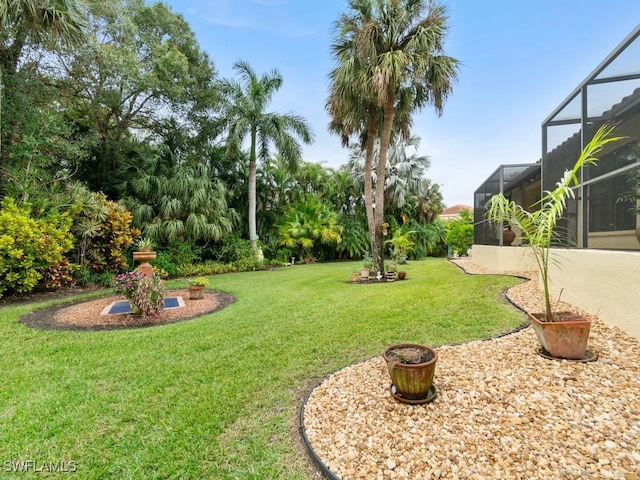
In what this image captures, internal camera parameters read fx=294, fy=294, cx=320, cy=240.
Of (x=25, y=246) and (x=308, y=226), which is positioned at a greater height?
(x=308, y=226)

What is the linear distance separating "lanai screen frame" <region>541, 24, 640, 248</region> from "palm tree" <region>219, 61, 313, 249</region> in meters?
8.71

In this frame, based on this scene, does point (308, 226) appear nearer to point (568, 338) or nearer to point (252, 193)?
point (252, 193)

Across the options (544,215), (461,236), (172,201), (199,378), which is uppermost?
(172,201)

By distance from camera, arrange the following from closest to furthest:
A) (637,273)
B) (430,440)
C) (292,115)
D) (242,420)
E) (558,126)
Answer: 1. (430,440)
2. (242,420)
3. (637,273)
4. (558,126)
5. (292,115)

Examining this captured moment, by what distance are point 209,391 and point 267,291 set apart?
4875mm

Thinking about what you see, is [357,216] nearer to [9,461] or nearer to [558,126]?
[558,126]

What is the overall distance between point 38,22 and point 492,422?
409 inches

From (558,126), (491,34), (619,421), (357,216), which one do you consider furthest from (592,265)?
(357,216)

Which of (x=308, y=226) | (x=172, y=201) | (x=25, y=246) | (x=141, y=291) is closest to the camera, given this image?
(x=141, y=291)

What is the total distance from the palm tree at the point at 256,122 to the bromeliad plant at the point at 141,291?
7441mm

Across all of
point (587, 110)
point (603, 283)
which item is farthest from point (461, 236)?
point (603, 283)

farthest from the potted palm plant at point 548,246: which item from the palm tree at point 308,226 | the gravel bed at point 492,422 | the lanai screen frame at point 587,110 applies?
the palm tree at point 308,226

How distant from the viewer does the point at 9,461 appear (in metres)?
1.90

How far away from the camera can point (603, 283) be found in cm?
370
